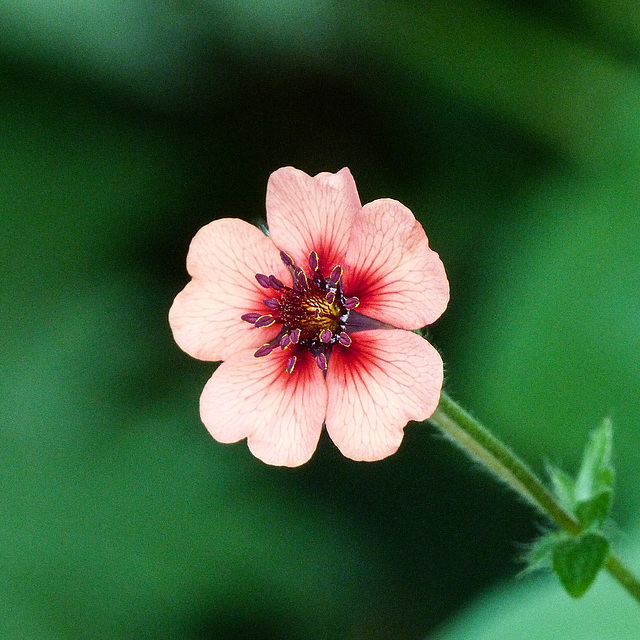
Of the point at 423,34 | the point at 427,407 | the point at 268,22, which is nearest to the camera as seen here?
the point at 427,407

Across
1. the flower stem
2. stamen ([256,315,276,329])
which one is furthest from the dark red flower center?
the flower stem

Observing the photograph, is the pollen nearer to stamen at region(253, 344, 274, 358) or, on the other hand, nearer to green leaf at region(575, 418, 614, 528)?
stamen at region(253, 344, 274, 358)

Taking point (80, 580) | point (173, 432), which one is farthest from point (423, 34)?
point (80, 580)

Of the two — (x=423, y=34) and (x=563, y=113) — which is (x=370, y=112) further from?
(x=563, y=113)

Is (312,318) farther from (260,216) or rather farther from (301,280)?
(260,216)

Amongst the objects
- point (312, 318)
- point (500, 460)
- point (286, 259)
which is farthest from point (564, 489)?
point (286, 259)

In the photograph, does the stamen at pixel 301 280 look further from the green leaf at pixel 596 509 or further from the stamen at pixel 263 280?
the green leaf at pixel 596 509

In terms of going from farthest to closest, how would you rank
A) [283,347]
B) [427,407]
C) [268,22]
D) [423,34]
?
1. [423,34]
2. [268,22]
3. [283,347]
4. [427,407]
